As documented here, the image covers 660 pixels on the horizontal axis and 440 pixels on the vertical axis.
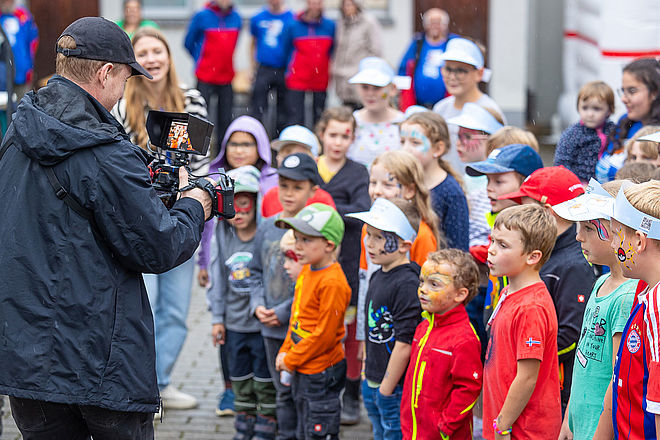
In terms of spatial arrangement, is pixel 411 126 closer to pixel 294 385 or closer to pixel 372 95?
pixel 372 95

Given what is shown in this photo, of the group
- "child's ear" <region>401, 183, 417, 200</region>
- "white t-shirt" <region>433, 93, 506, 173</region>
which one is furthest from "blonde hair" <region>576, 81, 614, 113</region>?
"child's ear" <region>401, 183, 417, 200</region>

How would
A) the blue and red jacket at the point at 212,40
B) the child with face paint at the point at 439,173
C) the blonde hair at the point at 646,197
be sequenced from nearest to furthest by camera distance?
the blonde hair at the point at 646,197
the child with face paint at the point at 439,173
the blue and red jacket at the point at 212,40

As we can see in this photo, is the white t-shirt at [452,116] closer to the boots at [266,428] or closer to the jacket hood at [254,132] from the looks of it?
the jacket hood at [254,132]

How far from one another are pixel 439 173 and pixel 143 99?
1.95 meters

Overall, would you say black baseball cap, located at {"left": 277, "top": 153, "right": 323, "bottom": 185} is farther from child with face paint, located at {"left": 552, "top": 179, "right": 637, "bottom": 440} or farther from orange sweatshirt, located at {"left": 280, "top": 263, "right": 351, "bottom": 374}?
A: child with face paint, located at {"left": 552, "top": 179, "right": 637, "bottom": 440}

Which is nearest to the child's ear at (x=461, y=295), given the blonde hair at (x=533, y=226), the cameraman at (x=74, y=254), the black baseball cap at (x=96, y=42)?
the blonde hair at (x=533, y=226)

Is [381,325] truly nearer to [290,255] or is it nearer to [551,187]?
[290,255]

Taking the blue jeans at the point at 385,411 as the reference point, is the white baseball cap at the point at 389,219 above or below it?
above

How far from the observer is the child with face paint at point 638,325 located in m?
2.84

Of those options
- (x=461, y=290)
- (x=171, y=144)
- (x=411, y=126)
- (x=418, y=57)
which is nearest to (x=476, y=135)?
(x=411, y=126)

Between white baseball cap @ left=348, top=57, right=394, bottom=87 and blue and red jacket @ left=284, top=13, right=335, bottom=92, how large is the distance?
4.71 m

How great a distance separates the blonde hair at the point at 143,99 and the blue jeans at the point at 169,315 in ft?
A: 2.91

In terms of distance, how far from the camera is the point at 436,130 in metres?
5.47

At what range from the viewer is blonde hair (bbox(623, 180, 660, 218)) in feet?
9.72
